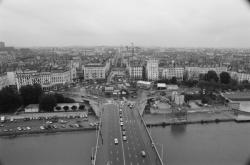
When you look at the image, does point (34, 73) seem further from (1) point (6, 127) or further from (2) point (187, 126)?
(2) point (187, 126)

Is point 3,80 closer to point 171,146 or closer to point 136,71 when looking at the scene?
point 136,71

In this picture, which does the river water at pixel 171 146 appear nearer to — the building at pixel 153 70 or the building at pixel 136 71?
the building at pixel 153 70

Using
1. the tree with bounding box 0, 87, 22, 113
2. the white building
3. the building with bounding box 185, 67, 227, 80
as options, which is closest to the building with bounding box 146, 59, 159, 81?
the building with bounding box 185, 67, 227, 80

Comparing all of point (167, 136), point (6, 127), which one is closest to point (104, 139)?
point (167, 136)

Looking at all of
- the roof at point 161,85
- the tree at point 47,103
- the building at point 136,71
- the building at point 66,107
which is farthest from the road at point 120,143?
the building at point 136,71

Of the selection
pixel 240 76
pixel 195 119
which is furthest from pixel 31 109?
pixel 240 76
